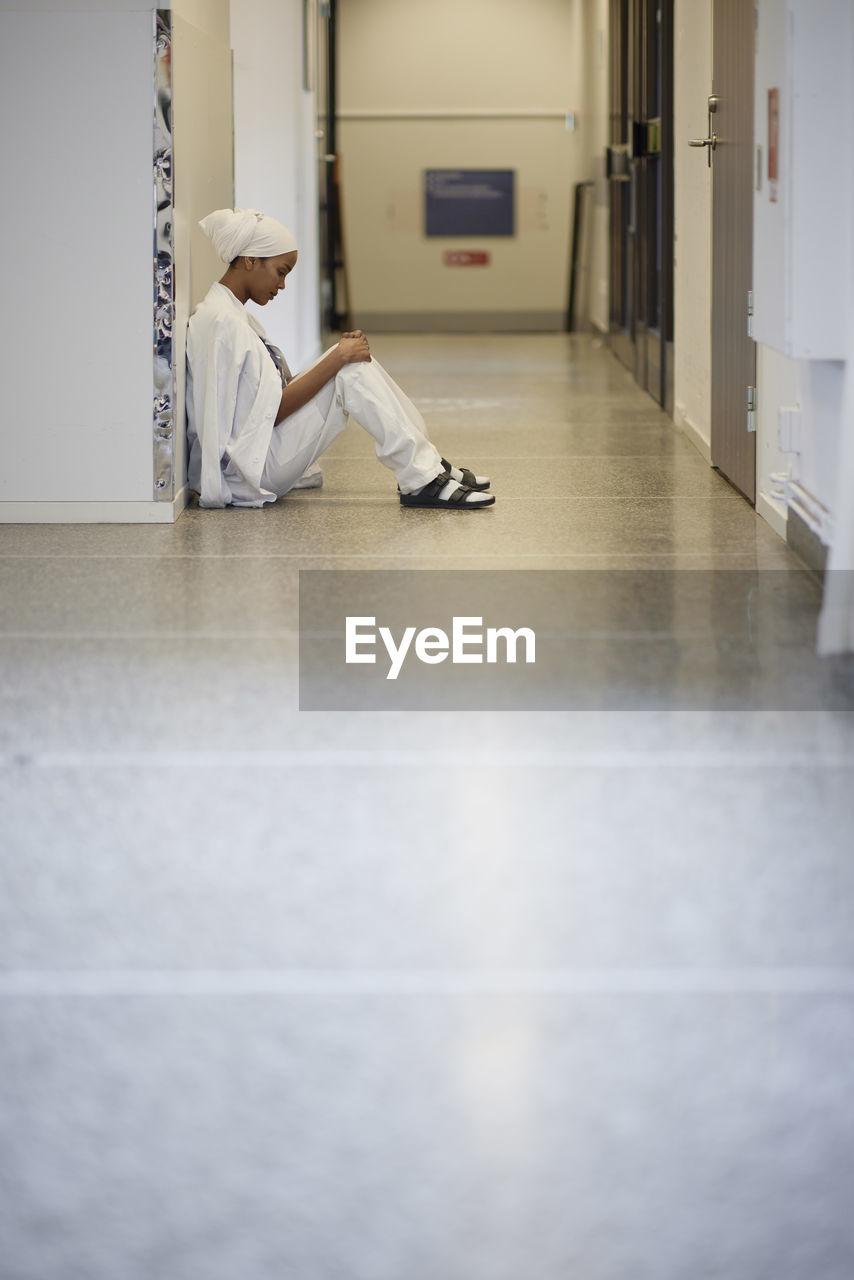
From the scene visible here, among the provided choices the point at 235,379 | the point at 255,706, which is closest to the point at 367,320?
the point at 235,379

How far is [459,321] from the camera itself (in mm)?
13180

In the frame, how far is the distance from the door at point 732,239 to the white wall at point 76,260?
167 centimetres

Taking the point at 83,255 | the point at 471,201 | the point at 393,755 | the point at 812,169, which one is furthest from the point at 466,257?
the point at 393,755

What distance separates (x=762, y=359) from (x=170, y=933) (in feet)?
9.42

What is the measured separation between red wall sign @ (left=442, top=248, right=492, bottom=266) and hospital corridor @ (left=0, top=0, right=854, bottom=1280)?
7900 mm

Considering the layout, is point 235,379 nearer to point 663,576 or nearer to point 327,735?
point 663,576

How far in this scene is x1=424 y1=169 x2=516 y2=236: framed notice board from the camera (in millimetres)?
13055

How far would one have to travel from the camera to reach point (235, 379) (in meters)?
4.36

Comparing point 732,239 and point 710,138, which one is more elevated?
point 710,138

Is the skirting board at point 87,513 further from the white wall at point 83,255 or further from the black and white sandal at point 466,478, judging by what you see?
the black and white sandal at point 466,478
